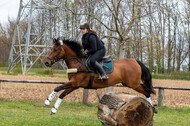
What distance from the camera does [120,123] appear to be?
5117mm

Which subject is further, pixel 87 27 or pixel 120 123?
pixel 87 27

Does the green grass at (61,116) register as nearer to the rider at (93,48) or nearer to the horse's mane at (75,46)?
the rider at (93,48)

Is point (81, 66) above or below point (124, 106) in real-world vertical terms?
above

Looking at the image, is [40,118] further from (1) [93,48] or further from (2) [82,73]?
(1) [93,48]

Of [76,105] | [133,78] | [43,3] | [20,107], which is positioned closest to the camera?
[133,78]

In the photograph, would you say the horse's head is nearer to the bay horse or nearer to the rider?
the bay horse

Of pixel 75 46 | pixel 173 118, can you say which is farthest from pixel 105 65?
pixel 173 118

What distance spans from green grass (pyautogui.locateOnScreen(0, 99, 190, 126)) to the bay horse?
0.96m

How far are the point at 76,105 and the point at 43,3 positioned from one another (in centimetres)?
1787

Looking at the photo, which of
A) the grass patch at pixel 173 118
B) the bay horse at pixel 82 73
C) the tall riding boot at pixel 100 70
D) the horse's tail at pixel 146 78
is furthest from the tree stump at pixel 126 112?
→ the grass patch at pixel 173 118

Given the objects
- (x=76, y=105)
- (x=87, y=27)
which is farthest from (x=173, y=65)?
(x=87, y=27)

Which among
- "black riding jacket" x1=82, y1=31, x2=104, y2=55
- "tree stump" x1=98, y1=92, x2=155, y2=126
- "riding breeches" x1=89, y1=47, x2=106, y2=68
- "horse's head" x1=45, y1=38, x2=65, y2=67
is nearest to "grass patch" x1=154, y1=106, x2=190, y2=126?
"tree stump" x1=98, y1=92, x2=155, y2=126

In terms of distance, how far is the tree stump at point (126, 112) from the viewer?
514cm

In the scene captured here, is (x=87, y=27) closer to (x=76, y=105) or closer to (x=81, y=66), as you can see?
(x=81, y=66)
